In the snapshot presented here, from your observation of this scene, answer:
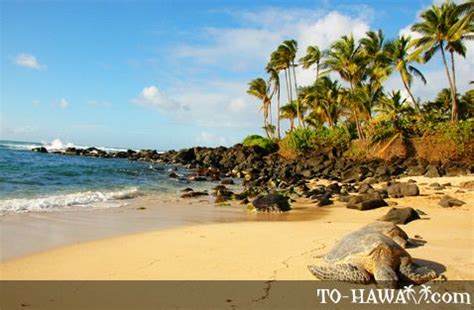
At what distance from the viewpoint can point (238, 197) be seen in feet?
55.6

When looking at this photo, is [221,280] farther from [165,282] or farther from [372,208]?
[372,208]

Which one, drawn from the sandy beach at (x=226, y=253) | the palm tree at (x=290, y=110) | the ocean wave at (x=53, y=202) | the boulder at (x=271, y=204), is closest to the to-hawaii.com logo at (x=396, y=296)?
the sandy beach at (x=226, y=253)

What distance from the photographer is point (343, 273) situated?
Answer: 500 centimetres

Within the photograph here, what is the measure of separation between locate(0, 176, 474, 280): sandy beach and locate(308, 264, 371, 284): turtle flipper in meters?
0.18

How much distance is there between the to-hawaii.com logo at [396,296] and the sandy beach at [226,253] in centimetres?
57

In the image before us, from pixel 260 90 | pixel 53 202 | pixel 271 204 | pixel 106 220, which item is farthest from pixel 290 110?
pixel 106 220

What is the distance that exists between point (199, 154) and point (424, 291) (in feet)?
139

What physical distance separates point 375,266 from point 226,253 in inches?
102

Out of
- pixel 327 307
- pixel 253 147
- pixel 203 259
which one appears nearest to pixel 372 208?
pixel 203 259

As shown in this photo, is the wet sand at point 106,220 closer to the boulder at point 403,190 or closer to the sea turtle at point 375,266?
the boulder at point 403,190

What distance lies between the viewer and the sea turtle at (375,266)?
4.91 metres

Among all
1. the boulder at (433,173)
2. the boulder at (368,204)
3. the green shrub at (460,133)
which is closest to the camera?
the boulder at (368,204)

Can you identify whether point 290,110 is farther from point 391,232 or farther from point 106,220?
point 391,232

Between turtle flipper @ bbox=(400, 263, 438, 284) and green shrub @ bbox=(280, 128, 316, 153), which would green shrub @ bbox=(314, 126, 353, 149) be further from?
turtle flipper @ bbox=(400, 263, 438, 284)
